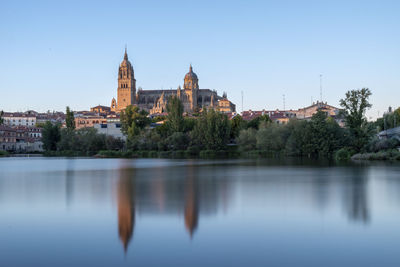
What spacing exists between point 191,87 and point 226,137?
120 metres

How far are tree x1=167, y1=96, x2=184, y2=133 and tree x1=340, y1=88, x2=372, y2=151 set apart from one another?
30.9 metres

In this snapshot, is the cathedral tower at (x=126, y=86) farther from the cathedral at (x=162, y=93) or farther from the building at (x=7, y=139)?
the building at (x=7, y=139)

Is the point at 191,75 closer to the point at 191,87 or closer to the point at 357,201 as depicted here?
the point at 191,87

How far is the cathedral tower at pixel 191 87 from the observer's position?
188625mm

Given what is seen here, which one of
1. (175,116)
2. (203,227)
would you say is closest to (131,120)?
(175,116)

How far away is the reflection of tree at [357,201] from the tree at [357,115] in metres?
27.0

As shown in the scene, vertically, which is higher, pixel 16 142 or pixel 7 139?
pixel 7 139

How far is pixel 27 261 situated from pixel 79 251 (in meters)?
1.00

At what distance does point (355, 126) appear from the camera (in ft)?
159

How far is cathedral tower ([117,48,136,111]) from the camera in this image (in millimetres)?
189250

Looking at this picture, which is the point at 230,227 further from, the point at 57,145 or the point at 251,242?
the point at 57,145

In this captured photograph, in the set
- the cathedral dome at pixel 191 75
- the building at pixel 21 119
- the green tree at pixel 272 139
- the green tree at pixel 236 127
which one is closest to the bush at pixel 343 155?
the green tree at pixel 272 139

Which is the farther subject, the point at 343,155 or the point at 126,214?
the point at 343,155

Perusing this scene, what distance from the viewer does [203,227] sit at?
1105 cm
